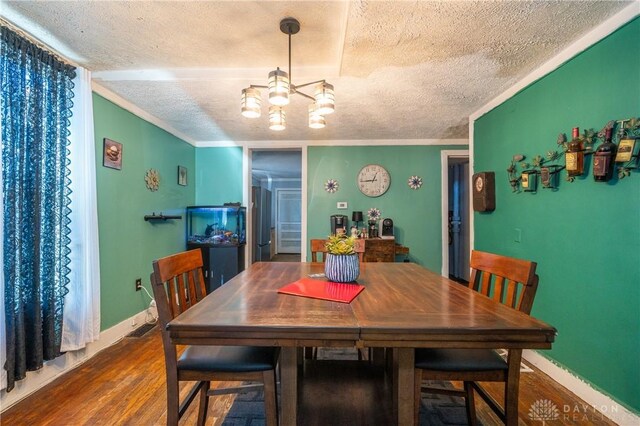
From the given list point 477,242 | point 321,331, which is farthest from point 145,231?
point 477,242

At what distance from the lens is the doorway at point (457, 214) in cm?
418

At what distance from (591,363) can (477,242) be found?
142 cm

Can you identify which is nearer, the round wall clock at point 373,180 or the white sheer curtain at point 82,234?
the white sheer curtain at point 82,234

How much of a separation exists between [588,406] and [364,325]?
5.90ft

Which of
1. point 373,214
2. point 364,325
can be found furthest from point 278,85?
point 373,214

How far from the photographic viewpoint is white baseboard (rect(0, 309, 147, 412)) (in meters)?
1.70

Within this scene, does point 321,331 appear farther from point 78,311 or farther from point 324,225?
point 324,225

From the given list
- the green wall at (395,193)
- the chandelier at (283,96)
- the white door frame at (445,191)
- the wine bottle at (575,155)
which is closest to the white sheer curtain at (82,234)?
the chandelier at (283,96)

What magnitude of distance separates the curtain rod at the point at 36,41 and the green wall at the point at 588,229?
3393 mm

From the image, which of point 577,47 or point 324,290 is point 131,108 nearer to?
point 324,290

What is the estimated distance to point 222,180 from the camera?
429cm

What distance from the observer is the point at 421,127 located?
11.9ft

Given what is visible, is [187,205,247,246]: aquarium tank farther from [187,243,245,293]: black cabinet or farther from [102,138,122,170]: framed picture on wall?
[102,138,122,170]: framed picture on wall

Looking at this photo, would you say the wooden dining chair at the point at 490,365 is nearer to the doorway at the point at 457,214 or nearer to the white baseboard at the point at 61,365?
the white baseboard at the point at 61,365
